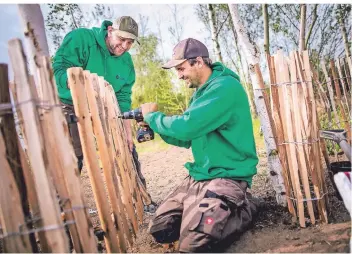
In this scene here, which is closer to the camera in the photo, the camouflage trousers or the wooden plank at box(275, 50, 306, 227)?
the camouflage trousers

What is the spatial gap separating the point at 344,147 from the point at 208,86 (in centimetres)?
116

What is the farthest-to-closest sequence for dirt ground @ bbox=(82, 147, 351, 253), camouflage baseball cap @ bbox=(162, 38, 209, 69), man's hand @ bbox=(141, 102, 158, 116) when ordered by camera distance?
man's hand @ bbox=(141, 102, 158, 116), camouflage baseball cap @ bbox=(162, 38, 209, 69), dirt ground @ bbox=(82, 147, 351, 253)

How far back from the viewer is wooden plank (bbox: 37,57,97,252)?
1.72 m

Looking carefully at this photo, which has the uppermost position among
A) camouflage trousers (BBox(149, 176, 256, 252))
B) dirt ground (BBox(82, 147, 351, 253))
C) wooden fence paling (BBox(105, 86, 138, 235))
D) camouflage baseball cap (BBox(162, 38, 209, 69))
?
camouflage baseball cap (BBox(162, 38, 209, 69))

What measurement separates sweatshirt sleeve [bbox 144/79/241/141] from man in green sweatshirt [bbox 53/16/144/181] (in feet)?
4.06

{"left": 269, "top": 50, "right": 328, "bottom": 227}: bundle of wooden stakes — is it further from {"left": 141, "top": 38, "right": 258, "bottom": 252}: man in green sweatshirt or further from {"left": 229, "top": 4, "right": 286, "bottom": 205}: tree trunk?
{"left": 229, "top": 4, "right": 286, "bottom": 205}: tree trunk

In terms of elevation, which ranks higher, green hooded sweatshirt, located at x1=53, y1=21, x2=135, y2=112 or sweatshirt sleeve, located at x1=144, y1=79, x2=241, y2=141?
green hooded sweatshirt, located at x1=53, y1=21, x2=135, y2=112

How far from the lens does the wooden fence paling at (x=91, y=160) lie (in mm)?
2135

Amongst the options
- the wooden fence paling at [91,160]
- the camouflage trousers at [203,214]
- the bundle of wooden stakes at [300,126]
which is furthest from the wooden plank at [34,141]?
the bundle of wooden stakes at [300,126]

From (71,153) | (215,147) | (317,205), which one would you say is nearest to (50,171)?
(71,153)

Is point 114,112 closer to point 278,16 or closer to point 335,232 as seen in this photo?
point 335,232

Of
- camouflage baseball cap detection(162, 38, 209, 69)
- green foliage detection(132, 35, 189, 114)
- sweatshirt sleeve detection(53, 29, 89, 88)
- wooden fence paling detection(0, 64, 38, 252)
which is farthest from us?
green foliage detection(132, 35, 189, 114)

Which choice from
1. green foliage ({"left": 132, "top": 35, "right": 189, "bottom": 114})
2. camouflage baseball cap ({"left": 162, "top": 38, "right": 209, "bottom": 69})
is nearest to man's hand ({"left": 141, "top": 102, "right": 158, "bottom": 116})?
camouflage baseball cap ({"left": 162, "top": 38, "right": 209, "bottom": 69})

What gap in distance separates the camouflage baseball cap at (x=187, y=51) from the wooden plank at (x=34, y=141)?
1.45 meters
